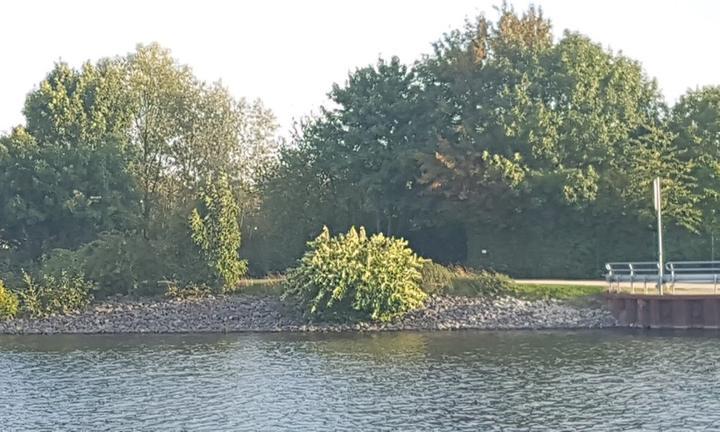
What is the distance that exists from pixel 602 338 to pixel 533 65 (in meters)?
A: 18.3

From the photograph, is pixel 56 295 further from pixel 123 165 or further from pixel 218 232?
pixel 123 165

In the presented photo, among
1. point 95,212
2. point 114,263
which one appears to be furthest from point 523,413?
point 95,212

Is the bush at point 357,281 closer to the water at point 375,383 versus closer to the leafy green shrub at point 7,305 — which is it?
the water at point 375,383

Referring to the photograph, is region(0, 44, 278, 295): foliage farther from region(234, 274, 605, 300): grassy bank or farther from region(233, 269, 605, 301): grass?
region(233, 269, 605, 301): grass

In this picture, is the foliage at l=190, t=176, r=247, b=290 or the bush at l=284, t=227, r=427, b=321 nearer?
the bush at l=284, t=227, r=427, b=321

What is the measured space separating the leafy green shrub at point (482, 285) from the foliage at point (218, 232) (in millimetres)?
10986

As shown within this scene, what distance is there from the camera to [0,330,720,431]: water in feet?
70.8

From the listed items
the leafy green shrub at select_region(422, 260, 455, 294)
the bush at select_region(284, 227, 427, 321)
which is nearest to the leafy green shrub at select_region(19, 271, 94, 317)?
the bush at select_region(284, 227, 427, 321)

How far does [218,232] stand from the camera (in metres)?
44.7

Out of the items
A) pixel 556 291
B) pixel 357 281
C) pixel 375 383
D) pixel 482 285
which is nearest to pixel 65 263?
pixel 357 281

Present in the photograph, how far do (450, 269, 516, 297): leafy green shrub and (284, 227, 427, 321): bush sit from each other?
8.24 ft

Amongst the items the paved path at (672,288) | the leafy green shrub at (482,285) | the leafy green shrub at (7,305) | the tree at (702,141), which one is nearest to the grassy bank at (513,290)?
the leafy green shrub at (482,285)

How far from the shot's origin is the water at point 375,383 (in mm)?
21578

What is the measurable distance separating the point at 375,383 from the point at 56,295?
2296 centimetres
